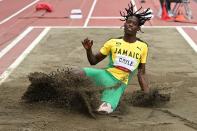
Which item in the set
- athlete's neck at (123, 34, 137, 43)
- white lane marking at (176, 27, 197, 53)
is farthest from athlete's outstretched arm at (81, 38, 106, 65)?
white lane marking at (176, 27, 197, 53)

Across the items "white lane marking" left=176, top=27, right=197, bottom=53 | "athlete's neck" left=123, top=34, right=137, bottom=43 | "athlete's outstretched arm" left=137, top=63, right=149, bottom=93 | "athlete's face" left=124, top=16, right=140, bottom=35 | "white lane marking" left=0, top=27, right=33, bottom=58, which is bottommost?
"white lane marking" left=176, top=27, right=197, bottom=53

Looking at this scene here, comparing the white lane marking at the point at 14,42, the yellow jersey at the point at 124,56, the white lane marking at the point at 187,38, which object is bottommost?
the white lane marking at the point at 187,38

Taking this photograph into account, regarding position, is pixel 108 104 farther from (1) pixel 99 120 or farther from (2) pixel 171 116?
(2) pixel 171 116

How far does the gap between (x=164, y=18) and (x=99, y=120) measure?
1187cm

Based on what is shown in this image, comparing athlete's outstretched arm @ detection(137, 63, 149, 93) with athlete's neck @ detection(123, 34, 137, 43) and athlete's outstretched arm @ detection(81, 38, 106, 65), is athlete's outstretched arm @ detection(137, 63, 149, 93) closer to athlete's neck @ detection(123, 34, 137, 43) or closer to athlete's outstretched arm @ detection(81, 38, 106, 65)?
athlete's neck @ detection(123, 34, 137, 43)

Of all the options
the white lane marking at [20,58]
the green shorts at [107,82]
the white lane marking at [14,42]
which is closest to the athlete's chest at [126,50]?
the green shorts at [107,82]

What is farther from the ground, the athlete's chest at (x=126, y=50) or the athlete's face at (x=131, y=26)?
the athlete's face at (x=131, y=26)

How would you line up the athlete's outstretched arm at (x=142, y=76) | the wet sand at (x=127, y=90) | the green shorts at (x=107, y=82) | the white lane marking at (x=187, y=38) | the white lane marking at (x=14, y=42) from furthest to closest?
the white lane marking at (x=187, y=38), the white lane marking at (x=14, y=42), the athlete's outstretched arm at (x=142, y=76), the green shorts at (x=107, y=82), the wet sand at (x=127, y=90)

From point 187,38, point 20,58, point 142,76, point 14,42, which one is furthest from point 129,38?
point 187,38

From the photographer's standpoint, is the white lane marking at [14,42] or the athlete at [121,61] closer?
the athlete at [121,61]

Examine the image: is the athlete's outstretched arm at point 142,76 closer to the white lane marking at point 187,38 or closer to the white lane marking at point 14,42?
the white lane marking at point 187,38

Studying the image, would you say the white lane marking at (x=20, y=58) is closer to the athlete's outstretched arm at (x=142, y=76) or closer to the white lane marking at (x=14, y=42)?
the white lane marking at (x=14, y=42)

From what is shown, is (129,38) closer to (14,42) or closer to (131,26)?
(131,26)

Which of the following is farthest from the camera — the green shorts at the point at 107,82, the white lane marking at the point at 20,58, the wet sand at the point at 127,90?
the white lane marking at the point at 20,58
